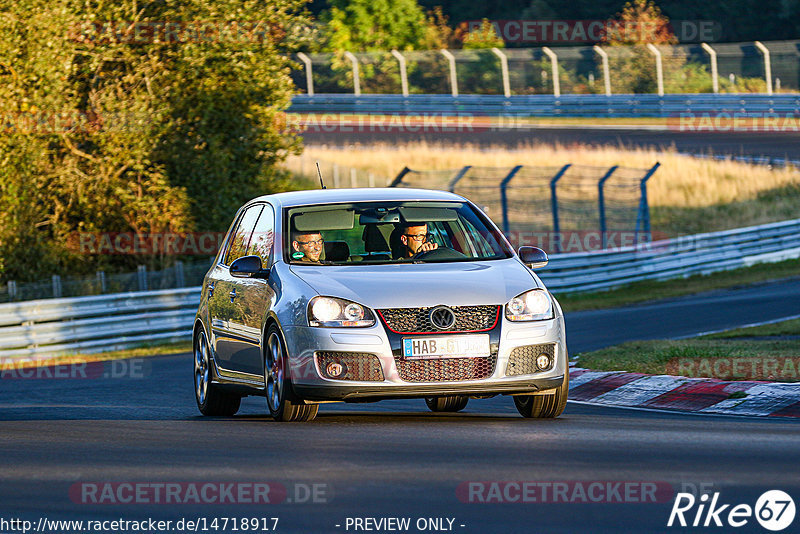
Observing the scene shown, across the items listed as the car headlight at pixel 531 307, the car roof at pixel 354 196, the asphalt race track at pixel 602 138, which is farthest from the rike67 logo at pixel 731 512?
the asphalt race track at pixel 602 138

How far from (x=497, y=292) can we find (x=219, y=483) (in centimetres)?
286

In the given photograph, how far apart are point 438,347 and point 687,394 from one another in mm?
3022

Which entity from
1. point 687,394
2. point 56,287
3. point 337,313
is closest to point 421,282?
point 337,313

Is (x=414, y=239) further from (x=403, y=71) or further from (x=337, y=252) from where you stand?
(x=403, y=71)

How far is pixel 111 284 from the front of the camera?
79.9ft

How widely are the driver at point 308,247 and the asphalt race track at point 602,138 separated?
32.9m

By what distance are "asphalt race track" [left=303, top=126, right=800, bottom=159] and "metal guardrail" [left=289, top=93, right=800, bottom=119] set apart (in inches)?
46.4

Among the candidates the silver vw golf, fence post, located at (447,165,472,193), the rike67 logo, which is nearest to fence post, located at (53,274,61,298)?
fence post, located at (447,165,472,193)

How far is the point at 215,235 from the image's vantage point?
96.2 ft

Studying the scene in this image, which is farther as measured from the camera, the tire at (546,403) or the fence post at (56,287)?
the fence post at (56,287)

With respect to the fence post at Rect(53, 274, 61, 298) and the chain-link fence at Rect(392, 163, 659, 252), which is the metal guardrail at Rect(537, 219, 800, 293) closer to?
the chain-link fence at Rect(392, 163, 659, 252)

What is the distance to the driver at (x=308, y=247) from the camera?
10.4 meters

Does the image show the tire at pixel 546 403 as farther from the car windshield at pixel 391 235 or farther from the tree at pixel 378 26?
the tree at pixel 378 26

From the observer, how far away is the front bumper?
9.36 meters
